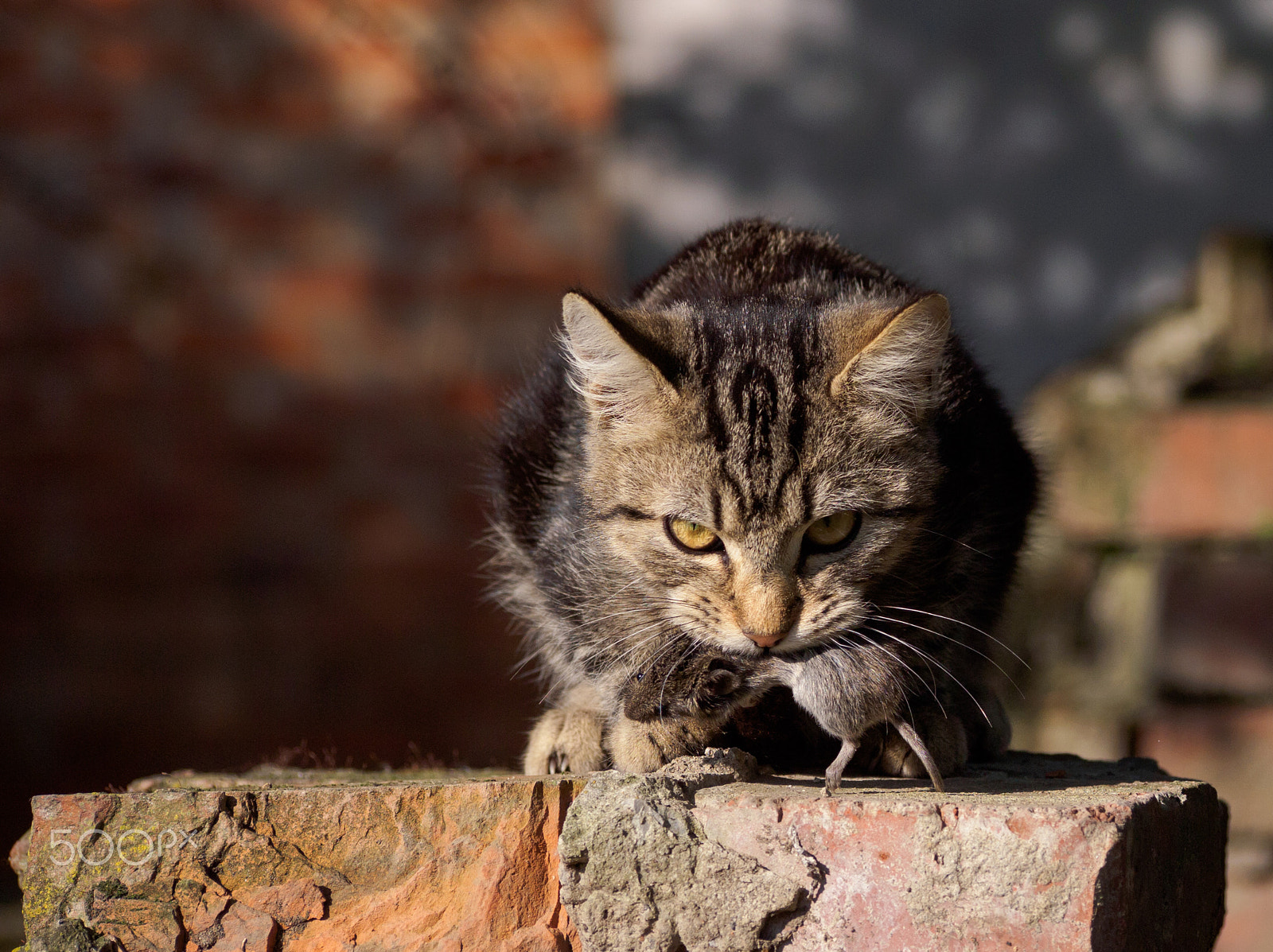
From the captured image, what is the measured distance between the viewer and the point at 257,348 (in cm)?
488

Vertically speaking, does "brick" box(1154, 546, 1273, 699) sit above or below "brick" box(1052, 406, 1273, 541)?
below

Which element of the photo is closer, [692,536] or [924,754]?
[924,754]

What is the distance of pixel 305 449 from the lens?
494cm

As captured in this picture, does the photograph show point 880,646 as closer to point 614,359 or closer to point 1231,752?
point 614,359

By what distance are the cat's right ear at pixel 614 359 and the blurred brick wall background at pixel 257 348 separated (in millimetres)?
2568

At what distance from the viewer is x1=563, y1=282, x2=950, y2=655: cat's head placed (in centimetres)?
207

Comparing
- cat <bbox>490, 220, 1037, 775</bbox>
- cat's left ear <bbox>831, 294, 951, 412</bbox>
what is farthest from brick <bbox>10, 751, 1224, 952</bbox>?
cat's left ear <bbox>831, 294, 951, 412</bbox>

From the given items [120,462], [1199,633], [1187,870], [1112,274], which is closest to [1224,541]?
[1199,633]

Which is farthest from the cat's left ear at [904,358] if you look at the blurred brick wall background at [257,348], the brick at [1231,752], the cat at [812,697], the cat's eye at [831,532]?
the blurred brick wall background at [257,348]

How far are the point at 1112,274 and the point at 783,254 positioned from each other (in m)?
2.18

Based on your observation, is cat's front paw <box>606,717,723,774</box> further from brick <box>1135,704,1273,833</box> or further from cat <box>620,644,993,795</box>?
brick <box>1135,704,1273,833</box>

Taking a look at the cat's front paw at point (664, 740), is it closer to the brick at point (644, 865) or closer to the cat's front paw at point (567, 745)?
the brick at point (644, 865)

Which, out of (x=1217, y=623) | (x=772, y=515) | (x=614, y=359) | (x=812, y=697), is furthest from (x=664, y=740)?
(x=1217, y=623)

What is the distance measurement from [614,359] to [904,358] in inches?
A: 18.8
